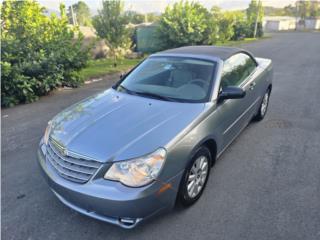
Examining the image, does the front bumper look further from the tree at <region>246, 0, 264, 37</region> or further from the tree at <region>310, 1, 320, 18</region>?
the tree at <region>310, 1, 320, 18</region>

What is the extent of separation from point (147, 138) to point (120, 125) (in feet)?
1.32

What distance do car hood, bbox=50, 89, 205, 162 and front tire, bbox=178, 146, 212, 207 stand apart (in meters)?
0.41

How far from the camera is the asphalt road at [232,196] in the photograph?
2.60 meters

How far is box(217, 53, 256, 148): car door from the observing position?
3412 mm

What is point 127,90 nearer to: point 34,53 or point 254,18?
point 34,53

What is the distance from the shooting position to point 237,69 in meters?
4.10

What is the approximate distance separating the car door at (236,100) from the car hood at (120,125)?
55cm

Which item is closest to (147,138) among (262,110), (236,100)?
(236,100)

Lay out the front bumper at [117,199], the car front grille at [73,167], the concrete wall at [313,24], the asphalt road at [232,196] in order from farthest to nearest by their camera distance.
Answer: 1. the concrete wall at [313,24]
2. the asphalt road at [232,196]
3. the car front grille at [73,167]
4. the front bumper at [117,199]

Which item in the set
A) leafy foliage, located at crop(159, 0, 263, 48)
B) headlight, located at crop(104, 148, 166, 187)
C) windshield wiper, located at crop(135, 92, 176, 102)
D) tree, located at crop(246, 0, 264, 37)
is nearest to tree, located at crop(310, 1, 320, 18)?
tree, located at crop(246, 0, 264, 37)

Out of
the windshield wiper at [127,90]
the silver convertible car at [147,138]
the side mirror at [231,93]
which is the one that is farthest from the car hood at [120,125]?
the side mirror at [231,93]

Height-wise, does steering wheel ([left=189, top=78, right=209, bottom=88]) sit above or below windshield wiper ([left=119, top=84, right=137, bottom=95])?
above

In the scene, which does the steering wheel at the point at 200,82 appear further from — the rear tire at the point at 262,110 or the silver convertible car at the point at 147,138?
the rear tire at the point at 262,110

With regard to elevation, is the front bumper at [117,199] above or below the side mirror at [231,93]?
below
